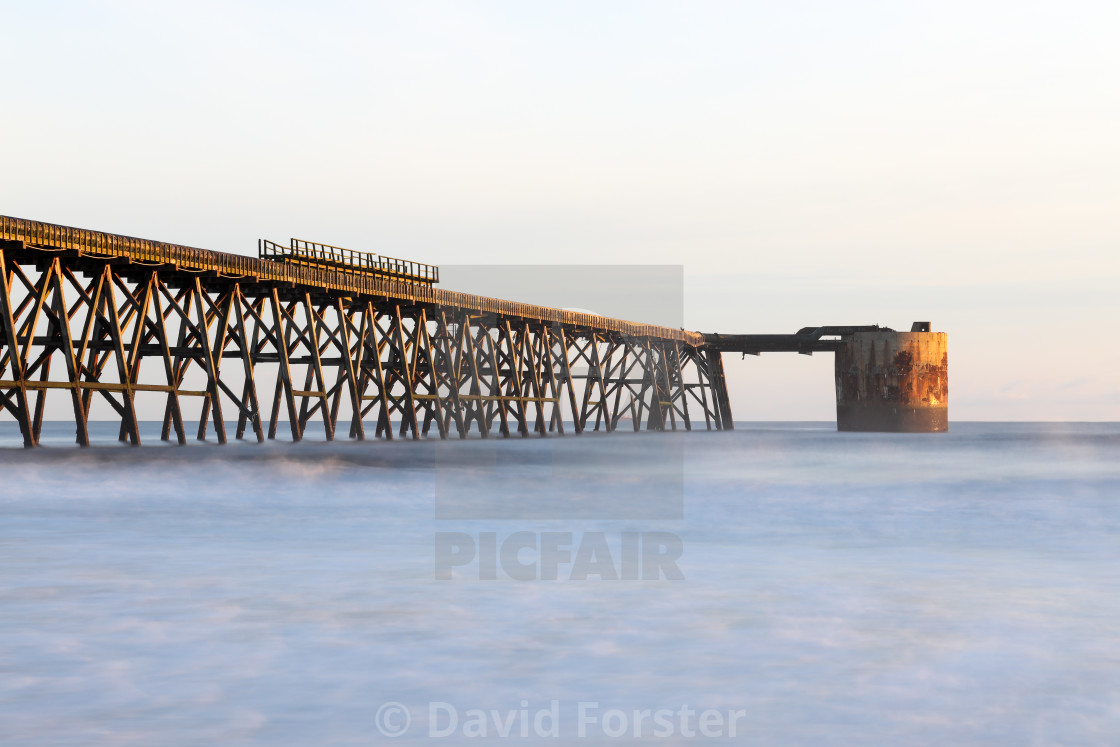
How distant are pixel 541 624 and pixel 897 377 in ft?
170

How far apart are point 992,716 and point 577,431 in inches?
1877

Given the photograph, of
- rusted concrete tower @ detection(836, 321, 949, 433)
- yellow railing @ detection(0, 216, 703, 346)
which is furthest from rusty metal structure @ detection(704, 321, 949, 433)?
yellow railing @ detection(0, 216, 703, 346)

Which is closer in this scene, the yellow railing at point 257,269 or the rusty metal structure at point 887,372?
the yellow railing at point 257,269

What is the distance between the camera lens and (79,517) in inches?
672

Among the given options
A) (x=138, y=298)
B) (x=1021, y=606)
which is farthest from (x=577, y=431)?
(x=1021, y=606)

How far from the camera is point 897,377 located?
191ft

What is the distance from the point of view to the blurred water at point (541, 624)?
6457 mm

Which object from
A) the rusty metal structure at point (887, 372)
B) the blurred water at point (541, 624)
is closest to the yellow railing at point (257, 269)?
the blurred water at point (541, 624)

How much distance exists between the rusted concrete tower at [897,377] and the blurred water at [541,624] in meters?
37.6

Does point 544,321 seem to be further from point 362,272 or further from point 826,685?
point 826,685

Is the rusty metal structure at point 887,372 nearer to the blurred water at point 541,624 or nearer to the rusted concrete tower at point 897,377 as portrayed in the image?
the rusted concrete tower at point 897,377

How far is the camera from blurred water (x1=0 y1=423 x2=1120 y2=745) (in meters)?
6.46

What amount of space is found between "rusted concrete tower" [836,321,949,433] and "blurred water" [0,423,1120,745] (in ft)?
123

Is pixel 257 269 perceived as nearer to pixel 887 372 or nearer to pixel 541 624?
pixel 541 624
